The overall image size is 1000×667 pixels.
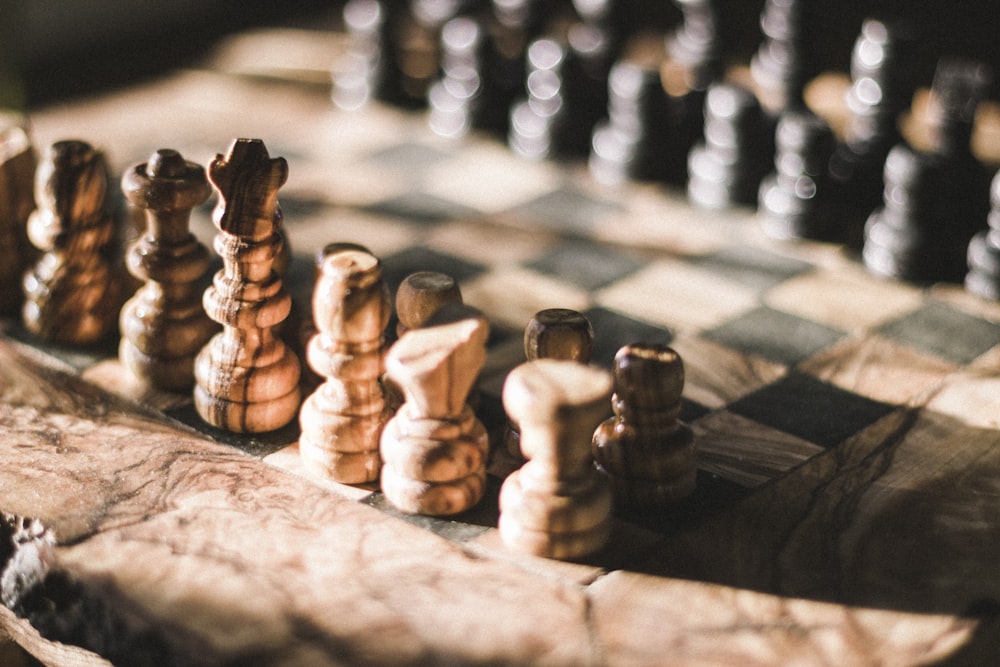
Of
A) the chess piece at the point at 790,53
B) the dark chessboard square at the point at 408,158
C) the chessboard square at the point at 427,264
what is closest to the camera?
the chessboard square at the point at 427,264

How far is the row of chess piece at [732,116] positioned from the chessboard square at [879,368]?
24cm

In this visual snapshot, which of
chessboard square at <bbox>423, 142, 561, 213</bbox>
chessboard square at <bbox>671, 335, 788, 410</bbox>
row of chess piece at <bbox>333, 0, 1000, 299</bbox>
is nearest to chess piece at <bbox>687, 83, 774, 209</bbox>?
row of chess piece at <bbox>333, 0, 1000, 299</bbox>

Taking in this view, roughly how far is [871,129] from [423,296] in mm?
981

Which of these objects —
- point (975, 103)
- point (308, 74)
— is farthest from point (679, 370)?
point (308, 74)

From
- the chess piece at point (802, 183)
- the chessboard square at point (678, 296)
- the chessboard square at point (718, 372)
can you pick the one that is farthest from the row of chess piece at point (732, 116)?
the chessboard square at point (718, 372)

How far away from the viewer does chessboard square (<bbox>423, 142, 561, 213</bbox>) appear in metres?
1.83

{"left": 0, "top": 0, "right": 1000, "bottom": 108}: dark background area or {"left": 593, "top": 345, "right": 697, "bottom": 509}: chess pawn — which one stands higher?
{"left": 0, "top": 0, "right": 1000, "bottom": 108}: dark background area

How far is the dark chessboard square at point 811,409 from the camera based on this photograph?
3.84ft

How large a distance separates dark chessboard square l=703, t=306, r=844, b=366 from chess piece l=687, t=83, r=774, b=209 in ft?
1.29

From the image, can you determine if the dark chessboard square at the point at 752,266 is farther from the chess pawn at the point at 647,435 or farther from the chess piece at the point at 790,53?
the chess pawn at the point at 647,435

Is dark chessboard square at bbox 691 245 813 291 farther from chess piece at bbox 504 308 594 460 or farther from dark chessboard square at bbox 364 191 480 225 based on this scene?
chess piece at bbox 504 308 594 460

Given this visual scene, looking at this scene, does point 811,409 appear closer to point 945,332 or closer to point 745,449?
point 745,449

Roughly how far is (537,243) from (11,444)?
84cm

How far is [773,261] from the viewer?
163 centimetres
